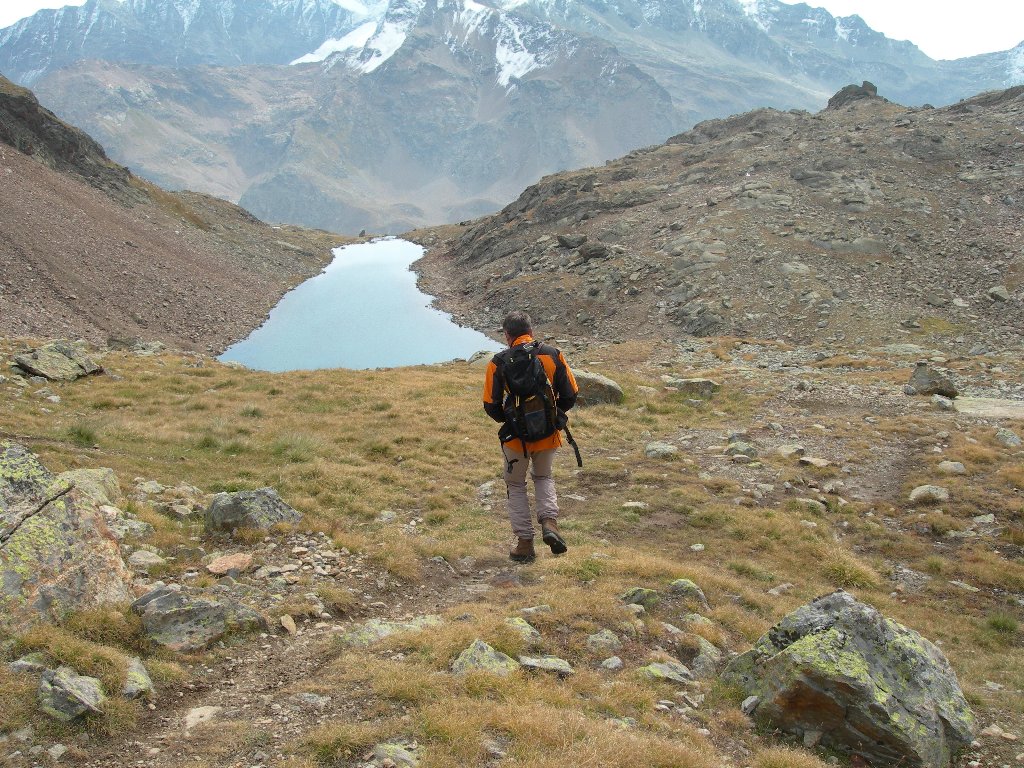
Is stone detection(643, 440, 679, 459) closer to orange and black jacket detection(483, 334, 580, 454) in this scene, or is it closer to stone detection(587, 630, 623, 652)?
orange and black jacket detection(483, 334, 580, 454)

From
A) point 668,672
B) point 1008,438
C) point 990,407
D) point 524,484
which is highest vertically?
point 524,484

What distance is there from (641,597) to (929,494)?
9.76m

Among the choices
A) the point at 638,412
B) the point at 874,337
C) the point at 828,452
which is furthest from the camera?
the point at 874,337

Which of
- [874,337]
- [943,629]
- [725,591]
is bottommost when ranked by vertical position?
[943,629]

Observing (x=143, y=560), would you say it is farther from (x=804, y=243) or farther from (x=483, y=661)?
(x=804, y=243)

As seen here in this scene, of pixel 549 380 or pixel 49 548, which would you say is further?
pixel 549 380

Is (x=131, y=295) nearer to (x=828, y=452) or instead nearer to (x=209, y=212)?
(x=828, y=452)

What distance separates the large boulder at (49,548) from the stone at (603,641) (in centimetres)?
571

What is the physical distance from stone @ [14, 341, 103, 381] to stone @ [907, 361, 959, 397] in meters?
30.2

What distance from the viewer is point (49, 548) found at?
7305 millimetres

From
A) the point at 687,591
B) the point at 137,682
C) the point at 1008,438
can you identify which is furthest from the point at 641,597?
the point at 1008,438

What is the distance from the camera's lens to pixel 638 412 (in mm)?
24562

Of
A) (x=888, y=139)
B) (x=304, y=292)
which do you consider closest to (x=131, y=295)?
(x=304, y=292)

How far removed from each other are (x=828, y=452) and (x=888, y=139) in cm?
6015
